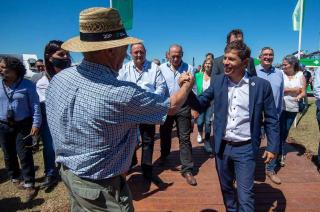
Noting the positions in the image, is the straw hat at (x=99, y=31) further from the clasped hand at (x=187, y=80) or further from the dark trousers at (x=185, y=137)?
the dark trousers at (x=185, y=137)

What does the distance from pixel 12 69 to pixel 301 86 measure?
4905 mm

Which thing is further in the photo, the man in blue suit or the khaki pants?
the man in blue suit

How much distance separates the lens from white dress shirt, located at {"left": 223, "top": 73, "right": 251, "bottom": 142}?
125 inches

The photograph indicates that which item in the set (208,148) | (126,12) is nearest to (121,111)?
(208,148)

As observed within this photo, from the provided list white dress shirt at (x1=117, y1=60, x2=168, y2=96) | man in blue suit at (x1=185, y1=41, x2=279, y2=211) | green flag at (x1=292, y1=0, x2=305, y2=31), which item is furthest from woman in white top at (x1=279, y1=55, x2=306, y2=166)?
green flag at (x1=292, y1=0, x2=305, y2=31)

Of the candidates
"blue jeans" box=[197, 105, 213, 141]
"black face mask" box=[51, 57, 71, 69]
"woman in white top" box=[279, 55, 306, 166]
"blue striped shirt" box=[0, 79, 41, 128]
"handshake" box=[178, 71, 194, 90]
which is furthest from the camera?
"blue jeans" box=[197, 105, 213, 141]

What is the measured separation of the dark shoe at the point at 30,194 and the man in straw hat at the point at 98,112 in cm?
278

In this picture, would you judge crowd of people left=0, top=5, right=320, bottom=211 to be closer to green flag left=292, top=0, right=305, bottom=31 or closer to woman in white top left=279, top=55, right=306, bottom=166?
woman in white top left=279, top=55, right=306, bottom=166

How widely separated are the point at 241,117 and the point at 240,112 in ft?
0.18

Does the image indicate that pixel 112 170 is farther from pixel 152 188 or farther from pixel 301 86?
pixel 301 86

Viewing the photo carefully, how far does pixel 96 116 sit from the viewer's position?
179cm

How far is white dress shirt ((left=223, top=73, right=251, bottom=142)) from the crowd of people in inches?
0.4

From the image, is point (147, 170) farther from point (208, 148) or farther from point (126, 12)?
point (126, 12)

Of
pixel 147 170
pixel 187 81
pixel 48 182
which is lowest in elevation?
pixel 48 182
